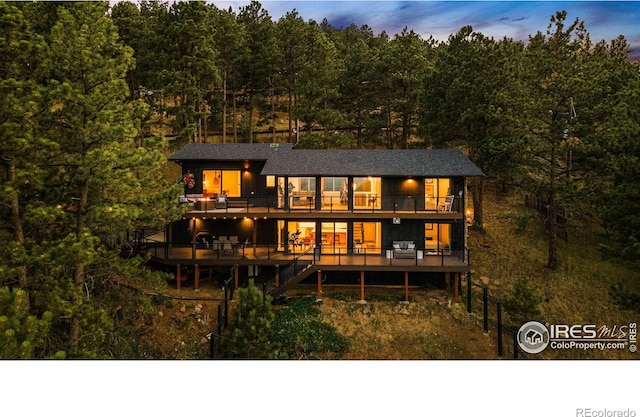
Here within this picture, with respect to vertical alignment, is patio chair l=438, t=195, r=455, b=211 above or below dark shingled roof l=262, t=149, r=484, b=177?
below

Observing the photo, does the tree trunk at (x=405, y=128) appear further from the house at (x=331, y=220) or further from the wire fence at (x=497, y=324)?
the wire fence at (x=497, y=324)

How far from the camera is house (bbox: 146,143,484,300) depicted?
53.5ft

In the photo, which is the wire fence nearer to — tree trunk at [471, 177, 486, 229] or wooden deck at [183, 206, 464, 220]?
wooden deck at [183, 206, 464, 220]

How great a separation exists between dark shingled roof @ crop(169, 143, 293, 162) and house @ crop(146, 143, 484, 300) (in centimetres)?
9

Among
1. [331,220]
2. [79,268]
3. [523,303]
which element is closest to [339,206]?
[331,220]

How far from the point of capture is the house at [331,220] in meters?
16.3

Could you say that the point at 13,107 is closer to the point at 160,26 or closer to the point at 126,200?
the point at 126,200

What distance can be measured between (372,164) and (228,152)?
7.66 m

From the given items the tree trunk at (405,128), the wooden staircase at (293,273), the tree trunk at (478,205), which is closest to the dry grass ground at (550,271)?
the tree trunk at (478,205)

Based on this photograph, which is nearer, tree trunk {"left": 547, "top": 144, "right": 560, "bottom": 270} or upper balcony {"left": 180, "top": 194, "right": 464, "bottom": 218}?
upper balcony {"left": 180, "top": 194, "right": 464, "bottom": 218}

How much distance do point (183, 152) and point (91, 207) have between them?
9.86m

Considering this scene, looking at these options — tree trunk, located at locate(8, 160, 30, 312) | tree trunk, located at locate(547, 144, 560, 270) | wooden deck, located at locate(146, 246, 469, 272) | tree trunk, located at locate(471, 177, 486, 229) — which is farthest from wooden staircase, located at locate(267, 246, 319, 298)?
tree trunk, located at locate(547, 144, 560, 270)

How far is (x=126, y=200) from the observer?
10750 mm
